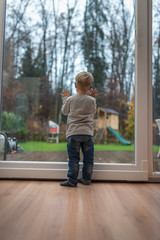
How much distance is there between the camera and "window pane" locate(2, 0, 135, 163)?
1837mm

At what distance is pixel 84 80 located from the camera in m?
1.71

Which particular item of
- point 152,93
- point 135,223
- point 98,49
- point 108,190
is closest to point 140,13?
point 98,49

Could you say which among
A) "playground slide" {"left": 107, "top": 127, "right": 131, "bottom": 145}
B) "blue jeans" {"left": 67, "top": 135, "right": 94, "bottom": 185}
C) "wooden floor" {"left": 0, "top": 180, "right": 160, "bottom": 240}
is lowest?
"wooden floor" {"left": 0, "top": 180, "right": 160, "bottom": 240}

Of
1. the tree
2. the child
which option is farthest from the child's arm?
the tree

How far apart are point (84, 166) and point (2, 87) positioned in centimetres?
104

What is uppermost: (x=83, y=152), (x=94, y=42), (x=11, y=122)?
(x=94, y=42)

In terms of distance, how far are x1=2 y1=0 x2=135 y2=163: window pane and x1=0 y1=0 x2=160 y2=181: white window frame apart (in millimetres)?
60

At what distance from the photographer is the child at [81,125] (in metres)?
1.67

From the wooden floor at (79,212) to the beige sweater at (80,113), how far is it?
45cm

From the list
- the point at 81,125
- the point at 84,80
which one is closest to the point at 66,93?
the point at 84,80

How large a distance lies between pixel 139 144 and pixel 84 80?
0.73 meters

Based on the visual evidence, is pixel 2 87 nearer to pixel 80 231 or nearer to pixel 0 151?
pixel 0 151

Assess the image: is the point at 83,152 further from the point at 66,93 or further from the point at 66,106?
the point at 66,93

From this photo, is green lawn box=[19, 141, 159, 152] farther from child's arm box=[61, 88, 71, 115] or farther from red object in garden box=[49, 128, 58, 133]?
child's arm box=[61, 88, 71, 115]
